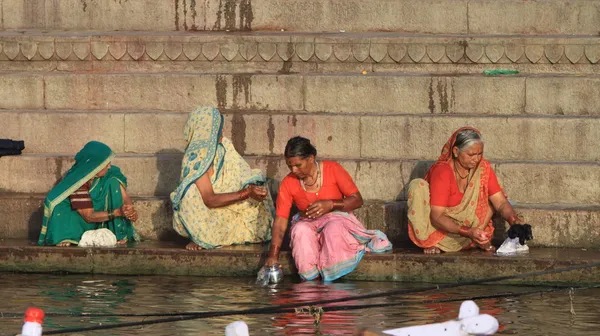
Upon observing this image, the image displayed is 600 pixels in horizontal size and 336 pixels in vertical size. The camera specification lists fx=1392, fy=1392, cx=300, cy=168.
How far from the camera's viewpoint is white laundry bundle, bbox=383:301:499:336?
5.90m

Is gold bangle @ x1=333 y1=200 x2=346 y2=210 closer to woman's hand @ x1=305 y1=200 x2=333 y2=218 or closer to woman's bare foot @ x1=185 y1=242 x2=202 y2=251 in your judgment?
woman's hand @ x1=305 y1=200 x2=333 y2=218

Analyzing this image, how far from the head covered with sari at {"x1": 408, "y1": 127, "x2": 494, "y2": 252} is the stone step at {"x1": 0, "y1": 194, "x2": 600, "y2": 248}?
37cm

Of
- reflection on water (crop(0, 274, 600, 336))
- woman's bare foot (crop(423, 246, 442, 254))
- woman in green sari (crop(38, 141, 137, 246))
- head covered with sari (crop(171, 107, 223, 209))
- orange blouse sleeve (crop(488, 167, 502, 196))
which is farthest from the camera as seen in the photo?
woman in green sari (crop(38, 141, 137, 246))

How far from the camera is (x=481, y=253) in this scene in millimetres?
9578

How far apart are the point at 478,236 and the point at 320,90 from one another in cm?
241

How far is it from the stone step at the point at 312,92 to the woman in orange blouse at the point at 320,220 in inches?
68.8

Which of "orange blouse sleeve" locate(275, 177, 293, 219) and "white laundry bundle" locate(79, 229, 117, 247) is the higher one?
"orange blouse sleeve" locate(275, 177, 293, 219)

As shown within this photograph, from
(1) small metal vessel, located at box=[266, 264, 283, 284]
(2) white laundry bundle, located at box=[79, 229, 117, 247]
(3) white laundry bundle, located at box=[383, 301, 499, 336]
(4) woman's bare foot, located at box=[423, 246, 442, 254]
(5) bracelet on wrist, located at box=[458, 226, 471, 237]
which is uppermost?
(5) bracelet on wrist, located at box=[458, 226, 471, 237]

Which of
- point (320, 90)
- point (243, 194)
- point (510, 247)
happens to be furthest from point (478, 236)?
point (320, 90)

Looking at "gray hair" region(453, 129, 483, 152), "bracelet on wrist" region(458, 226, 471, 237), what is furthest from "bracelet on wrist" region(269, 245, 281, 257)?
"gray hair" region(453, 129, 483, 152)

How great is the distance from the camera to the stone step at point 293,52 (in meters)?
11.6

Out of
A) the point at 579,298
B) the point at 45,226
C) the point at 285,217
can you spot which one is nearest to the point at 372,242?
the point at 285,217

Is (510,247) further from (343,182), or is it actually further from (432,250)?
(343,182)

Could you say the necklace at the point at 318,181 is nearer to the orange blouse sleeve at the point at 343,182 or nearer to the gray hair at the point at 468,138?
the orange blouse sleeve at the point at 343,182
